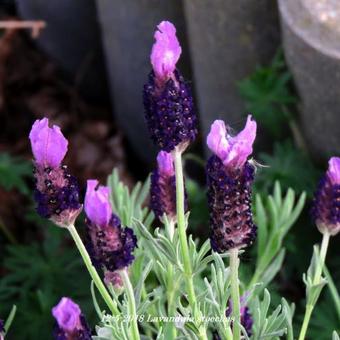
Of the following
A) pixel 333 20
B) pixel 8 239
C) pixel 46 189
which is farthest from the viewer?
pixel 8 239

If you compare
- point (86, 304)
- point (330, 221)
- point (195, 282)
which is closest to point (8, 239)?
point (86, 304)

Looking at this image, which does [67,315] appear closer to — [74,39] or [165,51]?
[165,51]

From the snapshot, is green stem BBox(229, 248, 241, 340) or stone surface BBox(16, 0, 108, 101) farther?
stone surface BBox(16, 0, 108, 101)

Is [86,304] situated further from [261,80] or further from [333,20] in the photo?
[333,20]

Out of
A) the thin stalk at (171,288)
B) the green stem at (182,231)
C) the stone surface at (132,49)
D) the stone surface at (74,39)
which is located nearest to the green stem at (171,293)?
the thin stalk at (171,288)

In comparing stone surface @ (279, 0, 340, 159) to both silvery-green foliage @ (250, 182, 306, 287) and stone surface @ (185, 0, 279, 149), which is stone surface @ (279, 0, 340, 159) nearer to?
stone surface @ (185, 0, 279, 149)

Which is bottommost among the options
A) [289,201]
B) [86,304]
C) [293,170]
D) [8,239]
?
[8,239]

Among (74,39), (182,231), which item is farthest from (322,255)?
(74,39)

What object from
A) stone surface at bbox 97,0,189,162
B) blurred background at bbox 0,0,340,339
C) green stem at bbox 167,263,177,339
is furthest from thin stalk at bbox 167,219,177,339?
stone surface at bbox 97,0,189,162
